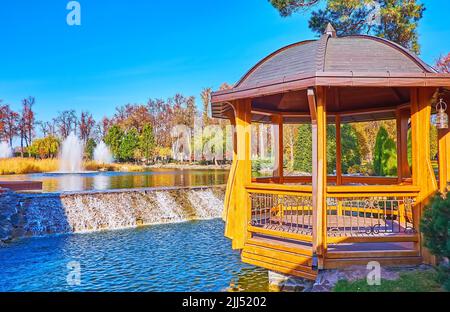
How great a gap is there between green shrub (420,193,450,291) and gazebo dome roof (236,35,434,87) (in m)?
1.95

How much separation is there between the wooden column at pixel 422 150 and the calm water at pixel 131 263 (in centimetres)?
294

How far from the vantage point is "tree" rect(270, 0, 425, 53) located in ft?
41.2

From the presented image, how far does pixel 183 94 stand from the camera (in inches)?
1854

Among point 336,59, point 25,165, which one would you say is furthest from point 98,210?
point 25,165

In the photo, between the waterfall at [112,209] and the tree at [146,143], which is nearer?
the waterfall at [112,209]

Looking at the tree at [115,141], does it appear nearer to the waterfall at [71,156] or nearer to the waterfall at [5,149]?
the waterfall at [71,156]

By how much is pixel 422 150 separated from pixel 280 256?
2.60 metres

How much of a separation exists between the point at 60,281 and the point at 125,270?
1.21m

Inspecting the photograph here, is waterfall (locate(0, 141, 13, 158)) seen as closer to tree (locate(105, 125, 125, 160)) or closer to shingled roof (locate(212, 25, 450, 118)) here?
tree (locate(105, 125, 125, 160))

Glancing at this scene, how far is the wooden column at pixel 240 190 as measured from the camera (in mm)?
6242

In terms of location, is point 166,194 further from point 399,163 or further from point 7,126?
point 7,126

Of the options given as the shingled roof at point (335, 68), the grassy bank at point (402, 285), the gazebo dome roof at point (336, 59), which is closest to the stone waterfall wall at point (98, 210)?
the shingled roof at point (335, 68)

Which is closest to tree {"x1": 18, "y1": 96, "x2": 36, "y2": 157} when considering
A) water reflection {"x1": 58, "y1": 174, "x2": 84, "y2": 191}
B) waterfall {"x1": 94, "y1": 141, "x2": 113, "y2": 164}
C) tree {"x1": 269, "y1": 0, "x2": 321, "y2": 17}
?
waterfall {"x1": 94, "y1": 141, "x2": 113, "y2": 164}
